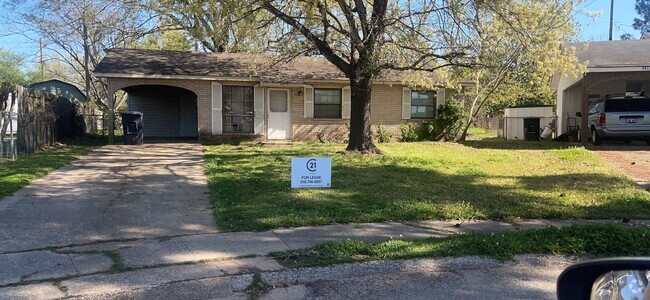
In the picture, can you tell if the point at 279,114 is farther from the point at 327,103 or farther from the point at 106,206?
the point at 106,206

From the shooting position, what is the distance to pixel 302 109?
65.5ft

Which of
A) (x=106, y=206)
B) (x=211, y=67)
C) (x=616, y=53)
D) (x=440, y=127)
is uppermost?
(x=616, y=53)

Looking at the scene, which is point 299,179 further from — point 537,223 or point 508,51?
point 508,51

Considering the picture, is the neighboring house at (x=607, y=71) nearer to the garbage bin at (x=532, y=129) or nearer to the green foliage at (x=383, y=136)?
the garbage bin at (x=532, y=129)

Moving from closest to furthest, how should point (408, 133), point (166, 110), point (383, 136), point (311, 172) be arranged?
point (311, 172) < point (383, 136) < point (408, 133) < point (166, 110)

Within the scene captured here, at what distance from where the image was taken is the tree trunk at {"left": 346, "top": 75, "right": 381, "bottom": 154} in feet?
45.0

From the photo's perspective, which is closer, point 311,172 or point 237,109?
point 311,172

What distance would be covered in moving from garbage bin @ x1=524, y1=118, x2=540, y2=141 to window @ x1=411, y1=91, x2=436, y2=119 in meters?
5.11

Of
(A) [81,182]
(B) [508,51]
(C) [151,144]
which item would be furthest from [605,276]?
(C) [151,144]

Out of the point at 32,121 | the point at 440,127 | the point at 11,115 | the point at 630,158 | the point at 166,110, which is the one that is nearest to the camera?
the point at 11,115

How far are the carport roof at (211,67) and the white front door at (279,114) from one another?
88 cm

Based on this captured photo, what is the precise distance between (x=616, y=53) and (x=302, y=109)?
12.2 meters

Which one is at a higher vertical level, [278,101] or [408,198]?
[278,101]

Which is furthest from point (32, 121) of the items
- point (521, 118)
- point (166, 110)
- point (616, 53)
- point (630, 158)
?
point (521, 118)
